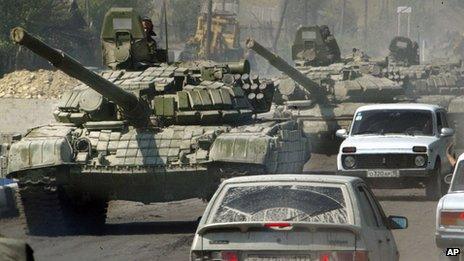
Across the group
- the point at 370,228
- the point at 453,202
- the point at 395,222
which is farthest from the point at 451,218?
the point at 370,228

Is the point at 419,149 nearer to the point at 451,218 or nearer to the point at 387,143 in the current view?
the point at 387,143

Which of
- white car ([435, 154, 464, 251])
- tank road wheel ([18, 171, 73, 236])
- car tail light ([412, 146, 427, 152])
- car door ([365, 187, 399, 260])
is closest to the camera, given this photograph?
car door ([365, 187, 399, 260])

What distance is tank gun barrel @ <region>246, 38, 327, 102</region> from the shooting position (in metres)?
24.4

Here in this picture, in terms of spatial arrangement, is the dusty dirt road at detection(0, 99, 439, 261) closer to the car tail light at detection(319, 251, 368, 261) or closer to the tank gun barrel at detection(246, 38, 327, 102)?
the tank gun barrel at detection(246, 38, 327, 102)

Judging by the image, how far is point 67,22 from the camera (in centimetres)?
5319

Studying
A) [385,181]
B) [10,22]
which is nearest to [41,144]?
[385,181]

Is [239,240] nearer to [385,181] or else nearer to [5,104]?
[385,181]

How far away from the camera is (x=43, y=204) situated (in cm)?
1742

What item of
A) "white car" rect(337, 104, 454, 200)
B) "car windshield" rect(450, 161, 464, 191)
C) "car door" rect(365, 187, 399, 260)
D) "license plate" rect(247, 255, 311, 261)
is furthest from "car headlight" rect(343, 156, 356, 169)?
"license plate" rect(247, 255, 311, 261)

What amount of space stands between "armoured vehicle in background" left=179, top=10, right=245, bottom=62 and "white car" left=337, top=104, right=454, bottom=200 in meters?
43.2

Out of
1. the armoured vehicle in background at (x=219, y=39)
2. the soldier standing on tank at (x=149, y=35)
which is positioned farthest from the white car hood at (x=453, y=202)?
the armoured vehicle in background at (x=219, y=39)

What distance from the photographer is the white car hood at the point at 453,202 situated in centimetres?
1117

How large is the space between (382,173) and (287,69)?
7297 mm

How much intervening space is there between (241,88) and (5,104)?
13.0m
